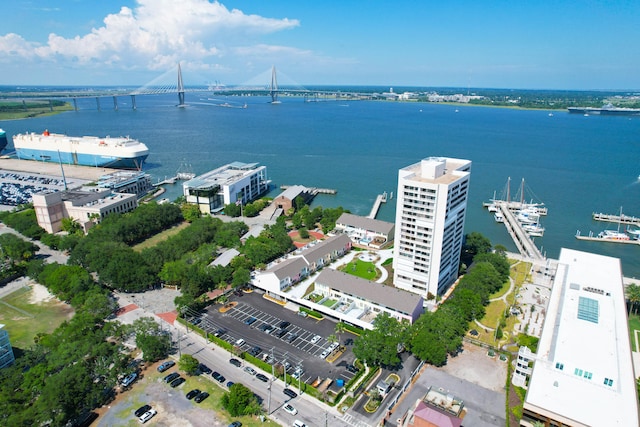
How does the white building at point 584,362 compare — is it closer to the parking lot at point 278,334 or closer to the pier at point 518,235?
the parking lot at point 278,334

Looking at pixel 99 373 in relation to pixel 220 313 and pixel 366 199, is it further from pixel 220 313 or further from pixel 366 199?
pixel 366 199

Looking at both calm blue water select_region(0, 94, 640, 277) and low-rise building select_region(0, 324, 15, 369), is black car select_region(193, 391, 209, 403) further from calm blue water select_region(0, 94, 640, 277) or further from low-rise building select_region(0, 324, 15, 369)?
calm blue water select_region(0, 94, 640, 277)

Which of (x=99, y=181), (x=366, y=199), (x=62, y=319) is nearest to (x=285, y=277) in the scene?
(x=62, y=319)

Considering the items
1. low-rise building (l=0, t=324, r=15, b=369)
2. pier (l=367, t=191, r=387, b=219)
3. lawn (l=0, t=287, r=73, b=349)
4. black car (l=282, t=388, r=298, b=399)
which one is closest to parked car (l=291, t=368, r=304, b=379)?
black car (l=282, t=388, r=298, b=399)

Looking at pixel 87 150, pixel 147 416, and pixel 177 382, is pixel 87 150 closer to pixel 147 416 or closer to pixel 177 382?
pixel 177 382

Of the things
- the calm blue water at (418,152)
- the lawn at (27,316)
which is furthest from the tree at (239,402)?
the calm blue water at (418,152)
